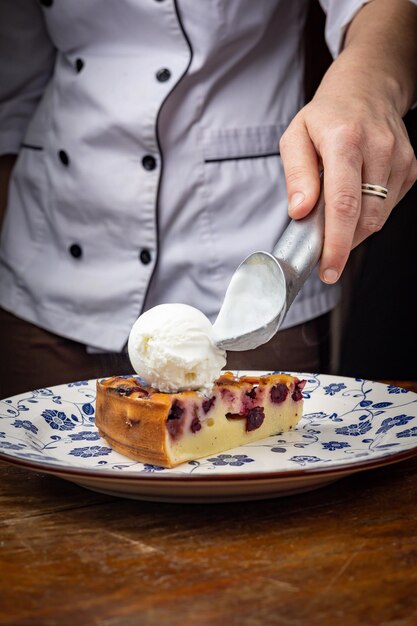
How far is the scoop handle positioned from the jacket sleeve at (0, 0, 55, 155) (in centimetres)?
111

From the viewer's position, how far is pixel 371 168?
4.26 ft

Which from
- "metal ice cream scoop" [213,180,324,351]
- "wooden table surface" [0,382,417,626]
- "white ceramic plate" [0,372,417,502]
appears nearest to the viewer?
"wooden table surface" [0,382,417,626]

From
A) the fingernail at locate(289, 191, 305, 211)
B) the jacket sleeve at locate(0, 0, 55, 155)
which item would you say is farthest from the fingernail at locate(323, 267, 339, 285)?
the jacket sleeve at locate(0, 0, 55, 155)

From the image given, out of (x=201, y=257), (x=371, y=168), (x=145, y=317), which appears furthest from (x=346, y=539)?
(x=201, y=257)

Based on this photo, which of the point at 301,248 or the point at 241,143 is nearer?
the point at 301,248

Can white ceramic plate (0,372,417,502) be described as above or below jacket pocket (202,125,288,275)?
below

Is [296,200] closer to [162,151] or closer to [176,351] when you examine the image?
[176,351]

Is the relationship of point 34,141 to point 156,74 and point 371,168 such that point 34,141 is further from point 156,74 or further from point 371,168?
point 371,168

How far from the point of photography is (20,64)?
208 centimetres

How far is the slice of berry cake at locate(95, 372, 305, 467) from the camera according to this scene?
46.6 inches

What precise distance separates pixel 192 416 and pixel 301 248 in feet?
0.96

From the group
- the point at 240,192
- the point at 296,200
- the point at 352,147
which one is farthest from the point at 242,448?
the point at 240,192

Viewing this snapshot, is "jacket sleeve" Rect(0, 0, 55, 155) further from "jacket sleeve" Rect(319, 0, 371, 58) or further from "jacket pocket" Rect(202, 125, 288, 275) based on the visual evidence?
"jacket sleeve" Rect(319, 0, 371, 58)

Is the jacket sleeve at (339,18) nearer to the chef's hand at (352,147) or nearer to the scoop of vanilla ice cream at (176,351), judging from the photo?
the chef's hand at (352,147)
